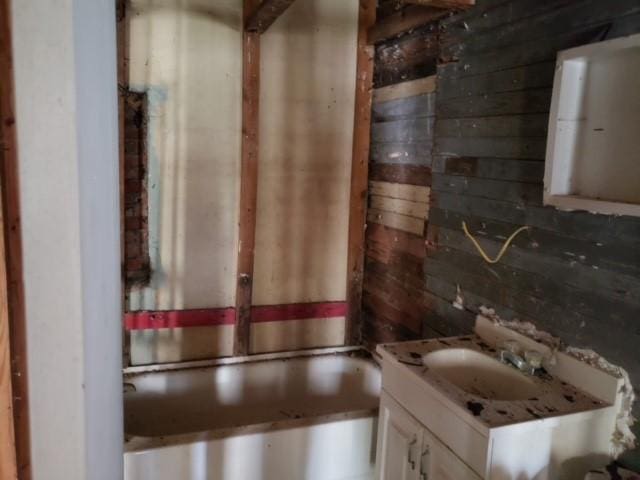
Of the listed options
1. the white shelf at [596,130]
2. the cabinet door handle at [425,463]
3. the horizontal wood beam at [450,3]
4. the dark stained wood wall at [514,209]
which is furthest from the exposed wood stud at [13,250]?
the horizontal wood beam at [450,3]

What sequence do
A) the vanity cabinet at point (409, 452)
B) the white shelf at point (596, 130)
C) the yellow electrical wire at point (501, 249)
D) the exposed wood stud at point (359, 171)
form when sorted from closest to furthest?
the white shelf at point (596, 130)
the vanity cabinet at point (409, 452)
the yellow electrical wire at point (501, 249)
the exposed wood stud at point (359, 171)

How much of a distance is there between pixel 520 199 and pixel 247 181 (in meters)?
1.41

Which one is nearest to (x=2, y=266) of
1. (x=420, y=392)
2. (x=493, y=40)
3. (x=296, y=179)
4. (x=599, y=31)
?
(x=420, y=392)

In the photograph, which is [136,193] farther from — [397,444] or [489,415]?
[489,415]

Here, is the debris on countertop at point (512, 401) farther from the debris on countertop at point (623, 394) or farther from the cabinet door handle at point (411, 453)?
the cabinet door handle at point (411, 453)

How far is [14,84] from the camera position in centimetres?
61

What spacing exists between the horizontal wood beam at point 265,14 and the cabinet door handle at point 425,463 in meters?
1.71

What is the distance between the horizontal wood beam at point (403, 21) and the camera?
2.15 metres

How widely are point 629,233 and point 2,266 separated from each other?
1.40 meters

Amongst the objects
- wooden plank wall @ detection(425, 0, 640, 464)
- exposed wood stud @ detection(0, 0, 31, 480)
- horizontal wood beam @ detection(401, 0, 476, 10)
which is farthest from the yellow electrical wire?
exposed wood stud @ detection(0, 0, 31, 480)

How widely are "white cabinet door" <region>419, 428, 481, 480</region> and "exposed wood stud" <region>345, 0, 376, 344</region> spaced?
1449 millimetres

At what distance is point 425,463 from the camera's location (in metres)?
1.55

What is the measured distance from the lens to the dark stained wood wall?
141cm

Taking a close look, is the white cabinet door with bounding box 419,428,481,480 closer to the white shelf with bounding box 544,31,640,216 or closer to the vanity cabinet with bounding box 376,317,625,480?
the vanity cabinet with bounding box 376,317,625,480
